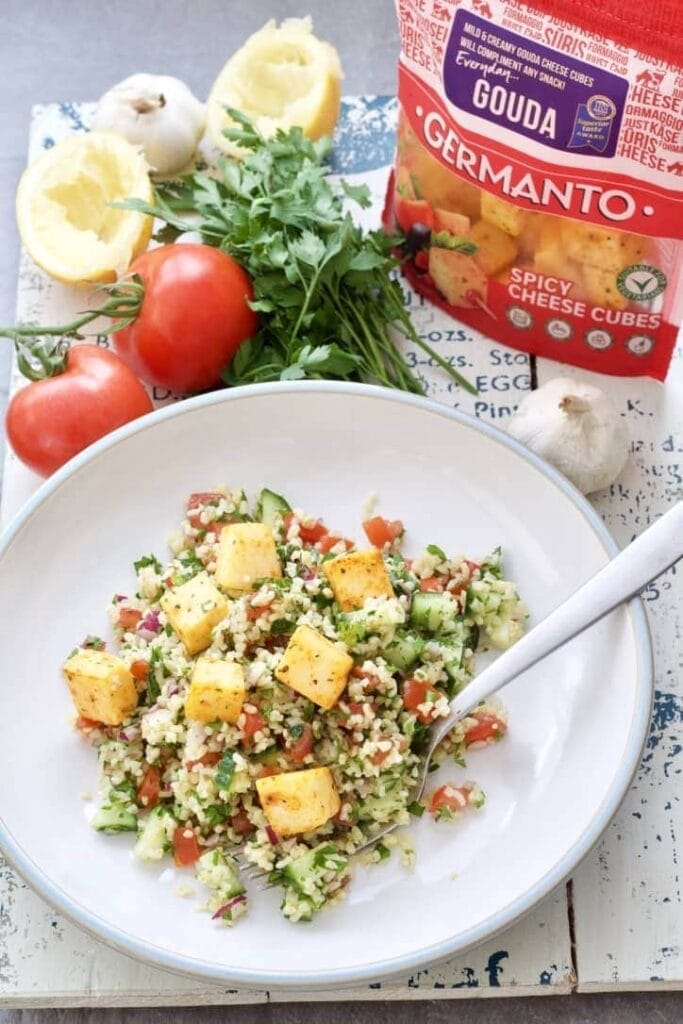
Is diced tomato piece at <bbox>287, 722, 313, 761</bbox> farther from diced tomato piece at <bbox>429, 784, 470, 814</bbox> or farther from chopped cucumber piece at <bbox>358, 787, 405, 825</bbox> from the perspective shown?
diced tomato piece at <bbox>429, 784, 470, 814</bbox>

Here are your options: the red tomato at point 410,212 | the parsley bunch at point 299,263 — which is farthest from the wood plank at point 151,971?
the red tomato at point 410,212

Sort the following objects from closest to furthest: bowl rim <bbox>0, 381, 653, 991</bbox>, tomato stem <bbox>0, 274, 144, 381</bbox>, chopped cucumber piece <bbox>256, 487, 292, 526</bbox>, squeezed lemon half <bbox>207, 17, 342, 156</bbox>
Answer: bowl rim <bbox>0, 381, 653, 991</bbox> → chopped cucumber piece <bbox>256, 487, 292, 526</bbox> → tomato stem <bbox>0, 274, 144, 381</bbox> → squeezed lemon half <bbox>207, 17, 342, 156</bbox>

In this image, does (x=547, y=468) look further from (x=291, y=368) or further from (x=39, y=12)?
(x=39, y=12)

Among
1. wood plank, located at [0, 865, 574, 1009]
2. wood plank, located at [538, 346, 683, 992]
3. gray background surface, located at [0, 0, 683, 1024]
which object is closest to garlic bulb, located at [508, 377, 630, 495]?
wood plank, located at [538, 346, 683, 992]

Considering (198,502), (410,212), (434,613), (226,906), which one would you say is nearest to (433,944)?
(226,906)

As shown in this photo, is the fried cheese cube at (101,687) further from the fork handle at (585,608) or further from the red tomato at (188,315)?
the red tomato at (188,315)

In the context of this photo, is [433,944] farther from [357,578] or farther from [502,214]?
[502,214]
